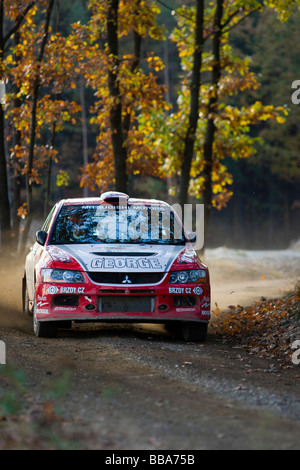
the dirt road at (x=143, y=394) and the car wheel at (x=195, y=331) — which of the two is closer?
the dirt road at (x=143, y=394)

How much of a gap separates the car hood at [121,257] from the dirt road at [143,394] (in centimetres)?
94

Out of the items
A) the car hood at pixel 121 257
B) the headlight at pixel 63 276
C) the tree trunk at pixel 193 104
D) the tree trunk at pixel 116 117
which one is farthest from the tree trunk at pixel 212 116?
the headlight at pixel 63 276

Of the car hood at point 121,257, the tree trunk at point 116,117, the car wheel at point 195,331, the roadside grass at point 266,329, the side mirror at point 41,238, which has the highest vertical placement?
the tree trunk at point 116,117

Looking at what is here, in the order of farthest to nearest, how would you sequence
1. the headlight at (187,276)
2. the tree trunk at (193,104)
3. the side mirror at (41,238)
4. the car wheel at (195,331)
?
the tree trunk at (193,104) → the side mirror at (41,238) → the car wheel at (195,331) → the headlight at (187,276)

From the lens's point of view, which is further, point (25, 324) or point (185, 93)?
point (185, 93)

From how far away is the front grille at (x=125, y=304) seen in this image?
9.65 meters

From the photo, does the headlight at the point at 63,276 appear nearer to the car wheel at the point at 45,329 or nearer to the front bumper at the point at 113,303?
the front bumper at the point at 113,303

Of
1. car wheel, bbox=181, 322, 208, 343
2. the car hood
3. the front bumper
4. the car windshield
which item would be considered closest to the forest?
the car windshield

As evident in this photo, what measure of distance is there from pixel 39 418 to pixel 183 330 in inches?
198

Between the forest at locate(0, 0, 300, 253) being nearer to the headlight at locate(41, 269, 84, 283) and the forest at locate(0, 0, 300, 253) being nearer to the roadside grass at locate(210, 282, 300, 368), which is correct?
the roadside grass at locate(210, 282, 300, 368)

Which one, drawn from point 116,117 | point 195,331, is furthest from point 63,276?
point 116,117

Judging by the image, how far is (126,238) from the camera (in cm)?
1046

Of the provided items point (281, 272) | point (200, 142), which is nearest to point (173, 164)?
point (200, 142)

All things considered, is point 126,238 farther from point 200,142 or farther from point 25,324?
point 200,142
